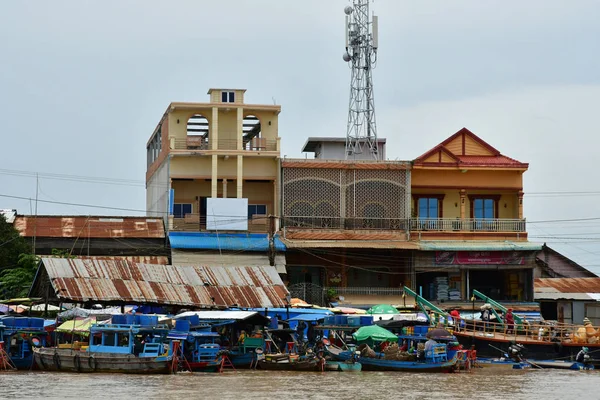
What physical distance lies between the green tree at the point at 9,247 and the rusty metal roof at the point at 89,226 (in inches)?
84.2

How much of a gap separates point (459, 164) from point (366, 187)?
172 inches

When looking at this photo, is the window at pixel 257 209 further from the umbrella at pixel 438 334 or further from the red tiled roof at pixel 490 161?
the umbrella at pixel 438 334

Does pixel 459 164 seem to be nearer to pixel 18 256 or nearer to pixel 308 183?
pixel 308 183

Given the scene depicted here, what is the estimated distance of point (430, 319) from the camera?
4188 cm

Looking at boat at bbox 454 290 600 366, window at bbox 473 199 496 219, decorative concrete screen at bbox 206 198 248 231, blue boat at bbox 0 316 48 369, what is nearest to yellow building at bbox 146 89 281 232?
decorative concrete screen at bbox 206 198 248 231

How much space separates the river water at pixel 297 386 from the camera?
29344 mm

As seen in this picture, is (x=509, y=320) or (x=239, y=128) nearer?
(x=509, y=320)

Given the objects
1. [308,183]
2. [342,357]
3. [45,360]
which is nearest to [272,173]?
[308,183]

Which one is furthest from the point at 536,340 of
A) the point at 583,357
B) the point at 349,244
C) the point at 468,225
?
the point at 468,225

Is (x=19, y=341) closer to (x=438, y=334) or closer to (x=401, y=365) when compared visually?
(x=401, y=365)

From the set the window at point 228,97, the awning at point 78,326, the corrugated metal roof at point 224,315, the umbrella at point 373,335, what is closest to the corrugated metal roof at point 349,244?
the window at point 228,97

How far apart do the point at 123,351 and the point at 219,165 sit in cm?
1852

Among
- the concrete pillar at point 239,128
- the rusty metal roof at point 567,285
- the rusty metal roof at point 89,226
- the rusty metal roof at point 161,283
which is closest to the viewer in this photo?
the rusty metal roof at point 161,283

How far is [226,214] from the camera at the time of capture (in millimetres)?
49844
